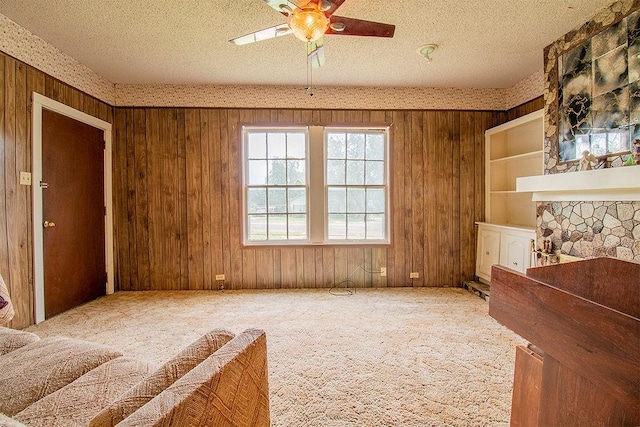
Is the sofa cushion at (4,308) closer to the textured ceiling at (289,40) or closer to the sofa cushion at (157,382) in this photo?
the sofa cushion at (157,382)

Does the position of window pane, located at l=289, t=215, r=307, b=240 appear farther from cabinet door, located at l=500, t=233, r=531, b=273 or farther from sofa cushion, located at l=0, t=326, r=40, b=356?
sofa cushion, located at l=0, t=326, r=40, b=356

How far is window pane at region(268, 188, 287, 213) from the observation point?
4070 millimetres

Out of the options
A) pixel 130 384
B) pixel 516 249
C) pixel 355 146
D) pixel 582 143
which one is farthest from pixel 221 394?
pixel 355 146

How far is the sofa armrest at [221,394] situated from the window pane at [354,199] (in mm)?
3244

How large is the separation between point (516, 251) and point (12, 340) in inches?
163

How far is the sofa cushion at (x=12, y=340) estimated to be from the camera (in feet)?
4.84

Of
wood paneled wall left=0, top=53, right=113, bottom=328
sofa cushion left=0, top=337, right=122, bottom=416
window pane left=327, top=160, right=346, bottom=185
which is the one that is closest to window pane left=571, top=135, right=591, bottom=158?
window pane left=327, top=160, right=346, bottom=185

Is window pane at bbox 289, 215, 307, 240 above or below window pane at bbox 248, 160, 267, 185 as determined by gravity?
below

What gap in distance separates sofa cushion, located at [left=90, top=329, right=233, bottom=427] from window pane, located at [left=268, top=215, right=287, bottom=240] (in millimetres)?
3092

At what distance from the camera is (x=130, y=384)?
1.20m

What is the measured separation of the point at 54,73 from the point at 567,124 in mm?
4890

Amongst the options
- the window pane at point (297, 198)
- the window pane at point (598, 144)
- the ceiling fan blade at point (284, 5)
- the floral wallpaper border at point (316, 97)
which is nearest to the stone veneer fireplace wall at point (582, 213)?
the window pane at point (598, 144)

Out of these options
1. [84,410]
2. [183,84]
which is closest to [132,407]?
[84,410]

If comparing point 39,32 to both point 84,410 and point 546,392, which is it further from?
point 546,392
